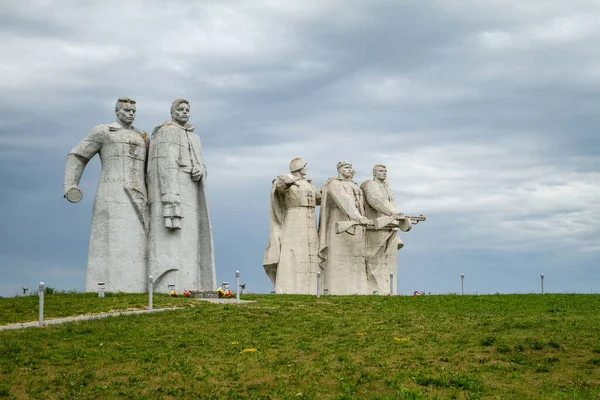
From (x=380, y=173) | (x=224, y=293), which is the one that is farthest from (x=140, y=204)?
(x=380, y=173)

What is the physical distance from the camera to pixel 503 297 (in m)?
27.2

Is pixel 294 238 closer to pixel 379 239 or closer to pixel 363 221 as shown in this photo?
pixel 363 221

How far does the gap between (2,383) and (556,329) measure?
11727mm

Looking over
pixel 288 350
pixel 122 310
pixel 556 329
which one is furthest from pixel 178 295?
pixel 556 329

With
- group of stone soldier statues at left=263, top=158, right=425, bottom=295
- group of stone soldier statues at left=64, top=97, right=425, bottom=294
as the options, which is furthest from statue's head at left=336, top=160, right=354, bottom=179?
group of stone soldier statues at left=64, top=97, right=425, bottom=294

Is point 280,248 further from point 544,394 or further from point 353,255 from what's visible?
point 544,394

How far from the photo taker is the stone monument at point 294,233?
33.3 metres

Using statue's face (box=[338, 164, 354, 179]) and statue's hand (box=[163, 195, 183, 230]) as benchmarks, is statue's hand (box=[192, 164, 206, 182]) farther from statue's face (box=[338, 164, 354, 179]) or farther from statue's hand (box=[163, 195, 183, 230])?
statue's face (box=[338, 164, 354, 179])

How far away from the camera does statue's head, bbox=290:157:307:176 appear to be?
110 feet

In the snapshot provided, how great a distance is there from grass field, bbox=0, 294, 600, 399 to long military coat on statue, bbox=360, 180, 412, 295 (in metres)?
10.6

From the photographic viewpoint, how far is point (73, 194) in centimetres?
2791

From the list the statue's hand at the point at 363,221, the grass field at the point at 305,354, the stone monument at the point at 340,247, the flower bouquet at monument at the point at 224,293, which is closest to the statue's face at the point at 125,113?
the flower bouquet at monument at the point at 224,293

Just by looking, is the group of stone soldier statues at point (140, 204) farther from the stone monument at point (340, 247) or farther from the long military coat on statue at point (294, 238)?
the stone monument at point (340, 247)

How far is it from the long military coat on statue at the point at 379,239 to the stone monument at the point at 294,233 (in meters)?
2.18
